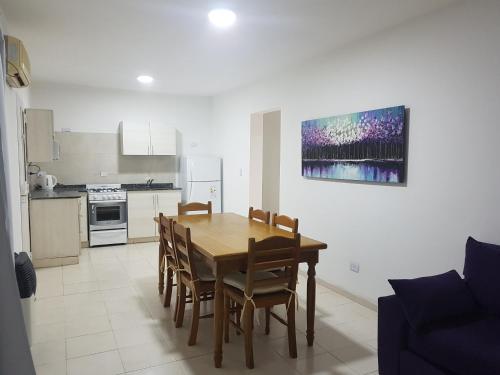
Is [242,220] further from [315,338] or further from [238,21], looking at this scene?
[238,21]

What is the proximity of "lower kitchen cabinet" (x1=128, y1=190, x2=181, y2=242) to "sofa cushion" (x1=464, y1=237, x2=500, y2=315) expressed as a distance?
4.69 m

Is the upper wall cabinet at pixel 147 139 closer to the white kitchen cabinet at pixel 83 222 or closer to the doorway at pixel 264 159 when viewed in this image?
the white kitchen cabinet at pixel 83 222

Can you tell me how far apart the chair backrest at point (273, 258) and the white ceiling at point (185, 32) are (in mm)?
1718

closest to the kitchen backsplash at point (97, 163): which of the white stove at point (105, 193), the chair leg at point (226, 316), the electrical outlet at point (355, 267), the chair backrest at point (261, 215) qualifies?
the white stove at point (105, 193)

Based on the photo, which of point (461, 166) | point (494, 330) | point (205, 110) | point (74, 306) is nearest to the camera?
point (494, 330)

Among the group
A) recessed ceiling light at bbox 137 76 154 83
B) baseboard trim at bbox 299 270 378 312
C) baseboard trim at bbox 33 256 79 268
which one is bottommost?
baseboard trim at bbox 299 270 378 312

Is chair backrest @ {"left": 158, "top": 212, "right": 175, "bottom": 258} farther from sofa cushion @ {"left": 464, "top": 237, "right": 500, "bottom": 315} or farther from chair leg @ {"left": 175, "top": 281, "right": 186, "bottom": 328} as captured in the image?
sofa cushion @ {"left": 464, "top": 237, "right": 500, "bottom": 315}

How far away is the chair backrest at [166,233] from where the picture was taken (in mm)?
3070

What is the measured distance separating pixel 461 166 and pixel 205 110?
16.6 ft

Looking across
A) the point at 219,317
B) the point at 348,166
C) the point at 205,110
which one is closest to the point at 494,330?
the point at 219,317

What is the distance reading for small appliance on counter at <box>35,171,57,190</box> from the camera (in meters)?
5.54

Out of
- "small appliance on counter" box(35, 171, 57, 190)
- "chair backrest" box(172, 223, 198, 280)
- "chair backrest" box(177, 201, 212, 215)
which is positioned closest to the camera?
"chair backrest" box(172, 223, 198, 280)

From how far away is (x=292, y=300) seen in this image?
263 centimetres

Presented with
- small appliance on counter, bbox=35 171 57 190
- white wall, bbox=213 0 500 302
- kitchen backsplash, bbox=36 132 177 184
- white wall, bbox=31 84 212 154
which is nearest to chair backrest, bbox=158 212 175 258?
white wall, bbox=213 0 500 302
